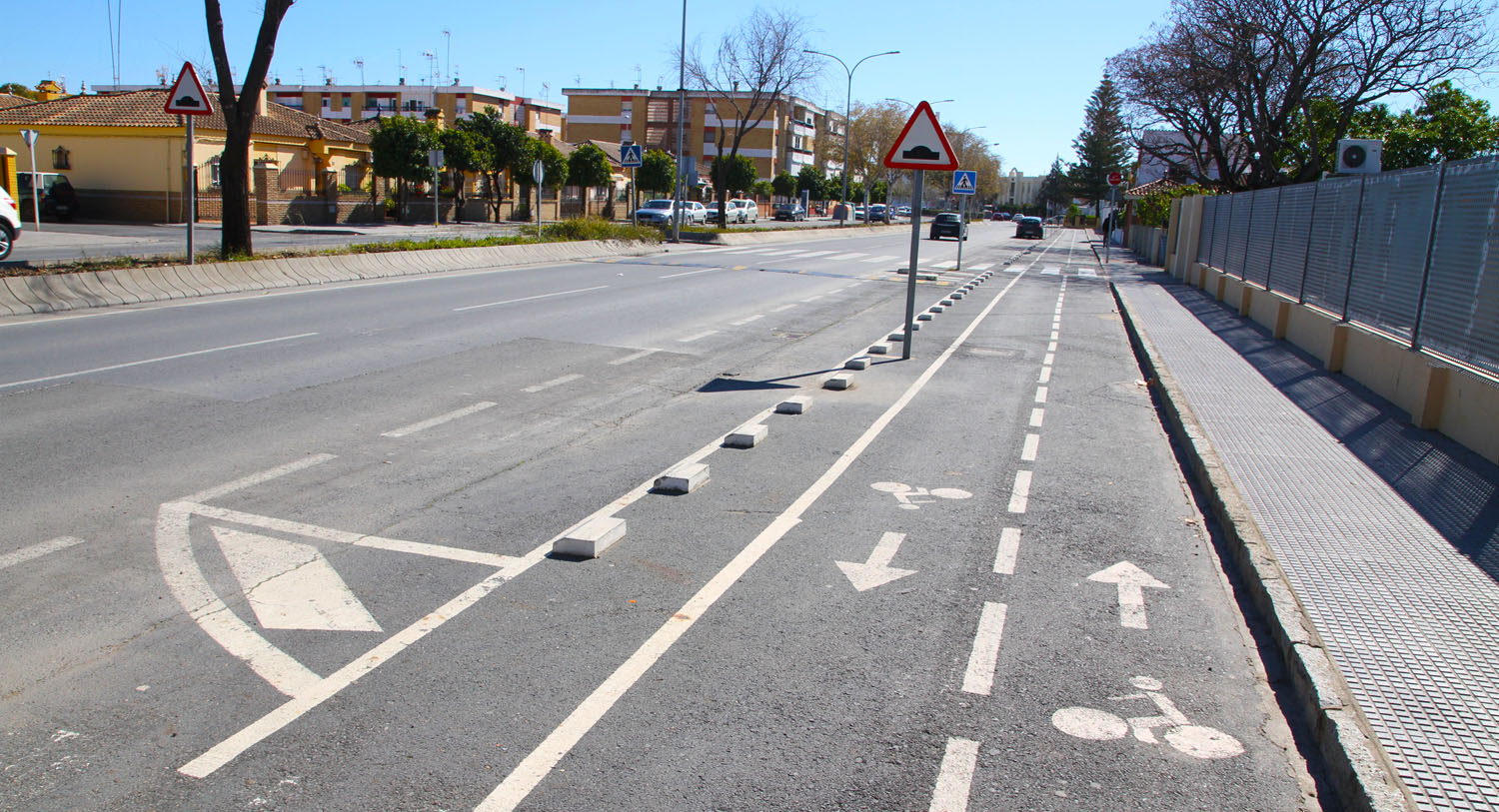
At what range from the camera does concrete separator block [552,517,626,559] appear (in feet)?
18.0

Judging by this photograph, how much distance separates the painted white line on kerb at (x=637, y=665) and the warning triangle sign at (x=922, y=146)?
210 inches

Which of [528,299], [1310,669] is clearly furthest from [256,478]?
[528,299]

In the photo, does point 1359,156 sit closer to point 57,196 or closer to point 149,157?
point 149,157

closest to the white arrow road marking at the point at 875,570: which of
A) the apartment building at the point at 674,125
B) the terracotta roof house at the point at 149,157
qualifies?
the terracotta roof house at the point at 149,157

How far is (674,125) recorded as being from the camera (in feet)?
346

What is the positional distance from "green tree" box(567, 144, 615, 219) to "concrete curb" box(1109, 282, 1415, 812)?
55769 mm

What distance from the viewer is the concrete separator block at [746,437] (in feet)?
26.7

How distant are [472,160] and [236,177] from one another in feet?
100

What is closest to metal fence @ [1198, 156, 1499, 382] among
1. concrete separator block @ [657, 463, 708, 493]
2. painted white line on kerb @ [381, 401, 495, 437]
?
concrete separator block @ [657, 463, 708, 493]

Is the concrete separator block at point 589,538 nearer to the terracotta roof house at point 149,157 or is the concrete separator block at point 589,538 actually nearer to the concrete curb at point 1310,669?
the concrete curb at point 1310,669

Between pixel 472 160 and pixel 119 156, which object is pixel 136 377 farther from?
pixel 472 160

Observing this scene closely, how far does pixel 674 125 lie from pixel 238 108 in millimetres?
88338

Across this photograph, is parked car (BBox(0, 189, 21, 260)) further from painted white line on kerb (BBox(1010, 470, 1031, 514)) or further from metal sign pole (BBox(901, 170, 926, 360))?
painted white line on kerb (BBox(1010, 470, 1031, 514))

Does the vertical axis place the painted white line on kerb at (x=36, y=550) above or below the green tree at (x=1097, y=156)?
below
